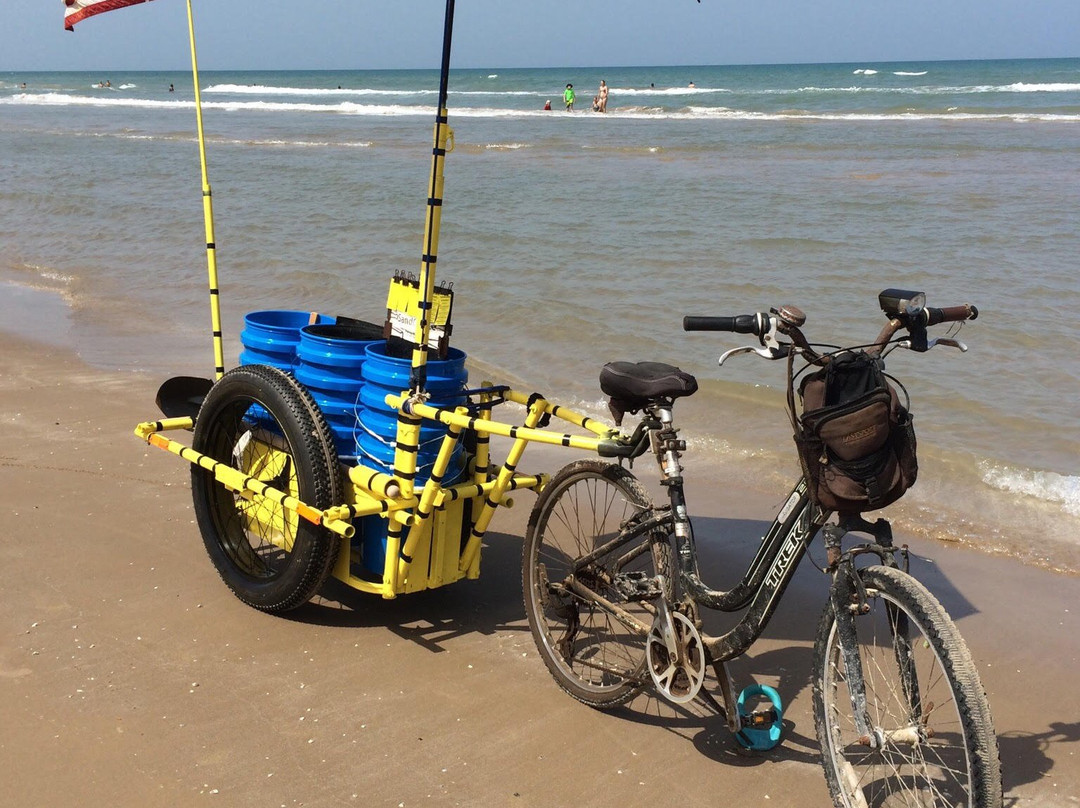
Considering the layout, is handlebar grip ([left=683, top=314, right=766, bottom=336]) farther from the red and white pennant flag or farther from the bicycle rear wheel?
the red and white pennant flag

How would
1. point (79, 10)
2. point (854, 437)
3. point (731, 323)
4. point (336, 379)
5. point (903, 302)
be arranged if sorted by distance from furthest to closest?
point (79, 10) < point (336, 379) < point (731, 323) < point (903, 302) < point (854, 437)

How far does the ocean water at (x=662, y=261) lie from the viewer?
659 cm

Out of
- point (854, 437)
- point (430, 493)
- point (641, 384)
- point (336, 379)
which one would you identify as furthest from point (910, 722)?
point (336, 379)

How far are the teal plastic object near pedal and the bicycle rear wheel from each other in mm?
327

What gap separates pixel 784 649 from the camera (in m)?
4.10

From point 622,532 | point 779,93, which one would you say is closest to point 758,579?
point 622,532

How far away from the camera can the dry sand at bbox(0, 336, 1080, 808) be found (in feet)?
10.6

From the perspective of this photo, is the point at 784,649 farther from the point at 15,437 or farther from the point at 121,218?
the point at 121,218

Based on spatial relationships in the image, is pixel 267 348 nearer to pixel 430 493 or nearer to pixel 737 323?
pixel 430 493

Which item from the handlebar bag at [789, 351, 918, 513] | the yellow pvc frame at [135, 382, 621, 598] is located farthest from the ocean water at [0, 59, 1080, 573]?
the handlebar bag at [789, 351, 918, 513]

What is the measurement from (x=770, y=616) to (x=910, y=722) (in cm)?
46

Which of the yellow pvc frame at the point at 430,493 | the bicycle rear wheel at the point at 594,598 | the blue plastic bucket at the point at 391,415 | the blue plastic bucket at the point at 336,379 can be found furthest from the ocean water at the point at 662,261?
the blue plastic bucket at the point at 336,379

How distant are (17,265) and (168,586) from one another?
9.46m

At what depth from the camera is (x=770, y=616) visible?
3090 millimetres
